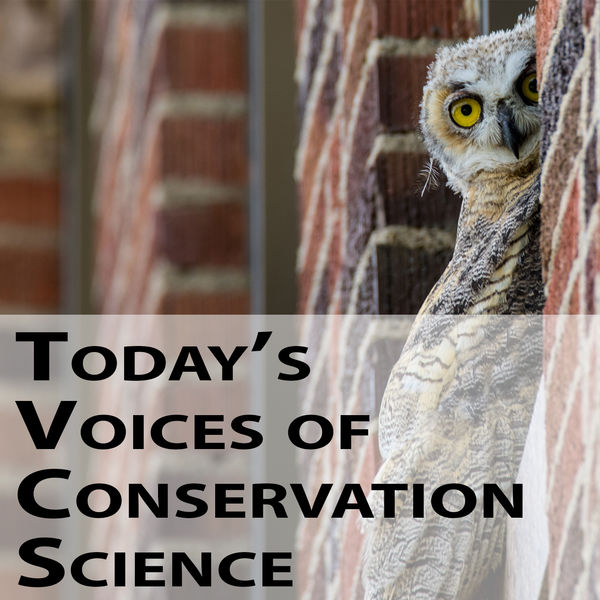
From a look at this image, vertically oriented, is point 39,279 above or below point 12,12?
below

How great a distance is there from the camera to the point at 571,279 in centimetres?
55

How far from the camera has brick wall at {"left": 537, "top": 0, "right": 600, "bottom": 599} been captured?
52 centimetres

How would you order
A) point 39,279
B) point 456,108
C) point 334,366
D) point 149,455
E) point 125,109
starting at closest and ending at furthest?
1. point 456,108
2. point 334,366
3. point 149,455
4. point 125,109
5. point 39,279

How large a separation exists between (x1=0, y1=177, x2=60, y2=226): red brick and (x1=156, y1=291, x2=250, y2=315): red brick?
802mm

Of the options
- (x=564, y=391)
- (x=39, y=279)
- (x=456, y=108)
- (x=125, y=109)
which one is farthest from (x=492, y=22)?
(x=39, y=279)

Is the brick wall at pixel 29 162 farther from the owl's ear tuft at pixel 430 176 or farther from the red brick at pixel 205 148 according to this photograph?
the owl's ear tuft at pixel 430 176

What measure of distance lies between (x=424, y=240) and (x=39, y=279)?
1.58 metres

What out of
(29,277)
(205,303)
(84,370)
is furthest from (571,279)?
(29,277)

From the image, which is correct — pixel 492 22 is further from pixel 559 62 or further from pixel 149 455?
pixel 149 455

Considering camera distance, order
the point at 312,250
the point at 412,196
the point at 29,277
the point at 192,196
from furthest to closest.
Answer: the point at 29,277, the point at 192,196, the point at 312,250, the point at 412,196

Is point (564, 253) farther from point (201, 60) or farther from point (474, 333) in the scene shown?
point (201, 60)

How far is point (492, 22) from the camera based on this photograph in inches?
24.8

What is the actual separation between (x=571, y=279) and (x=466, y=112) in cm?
11

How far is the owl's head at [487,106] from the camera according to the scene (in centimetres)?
61
